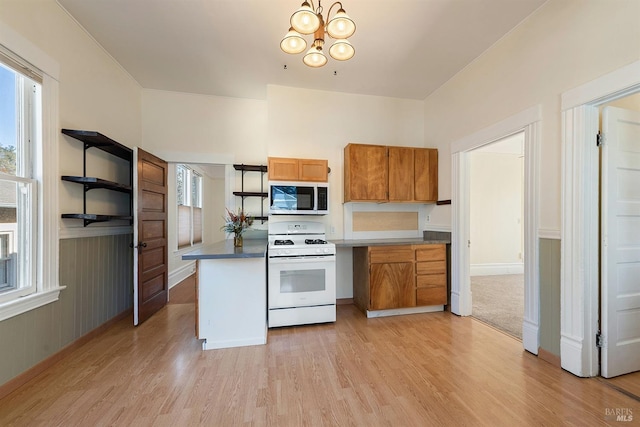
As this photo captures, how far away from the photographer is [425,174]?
3.53 metres

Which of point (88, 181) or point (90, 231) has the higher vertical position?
point (88, 181)

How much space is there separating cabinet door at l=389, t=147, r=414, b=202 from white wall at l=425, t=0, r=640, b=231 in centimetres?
70

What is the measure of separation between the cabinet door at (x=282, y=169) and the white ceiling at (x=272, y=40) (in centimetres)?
109

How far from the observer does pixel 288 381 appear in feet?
6.13

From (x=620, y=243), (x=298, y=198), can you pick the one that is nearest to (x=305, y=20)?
(x=298, y=198)

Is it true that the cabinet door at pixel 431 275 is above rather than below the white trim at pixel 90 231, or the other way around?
below

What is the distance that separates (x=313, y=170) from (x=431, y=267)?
198 cm

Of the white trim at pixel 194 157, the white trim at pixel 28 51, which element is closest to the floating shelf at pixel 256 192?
the white trim at pixel 194 157

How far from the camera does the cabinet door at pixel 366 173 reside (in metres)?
3.31

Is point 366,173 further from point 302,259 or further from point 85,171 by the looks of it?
point 85,171

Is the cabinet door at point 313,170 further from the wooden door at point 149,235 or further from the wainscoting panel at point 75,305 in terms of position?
the wainscoting panel at point 75,305

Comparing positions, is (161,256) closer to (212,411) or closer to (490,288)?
(212,411)

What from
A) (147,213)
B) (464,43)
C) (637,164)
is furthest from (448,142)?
(147,213)

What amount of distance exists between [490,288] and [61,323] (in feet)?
18.3
